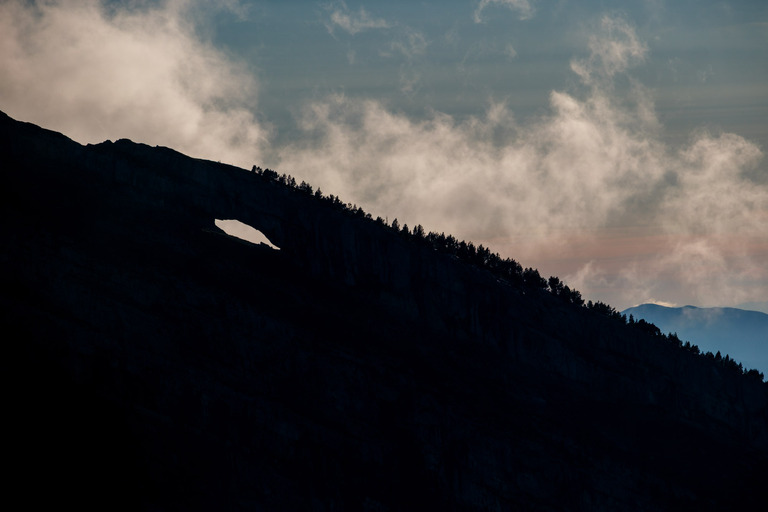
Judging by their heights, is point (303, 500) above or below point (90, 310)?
below

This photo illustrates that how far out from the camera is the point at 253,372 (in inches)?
6334

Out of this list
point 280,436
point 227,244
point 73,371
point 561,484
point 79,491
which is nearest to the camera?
point 79,491

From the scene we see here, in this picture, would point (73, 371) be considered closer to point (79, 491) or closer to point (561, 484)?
point (79, 491)

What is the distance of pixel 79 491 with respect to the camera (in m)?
137


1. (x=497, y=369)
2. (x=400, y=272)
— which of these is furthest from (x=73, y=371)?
(x=497, y=369)

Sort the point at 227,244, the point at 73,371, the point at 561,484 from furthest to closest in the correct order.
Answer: the point at 227,244, the point at 561,484, the point at 73,371

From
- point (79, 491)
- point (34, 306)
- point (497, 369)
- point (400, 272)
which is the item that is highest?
point (400, 272)

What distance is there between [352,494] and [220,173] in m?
76.3

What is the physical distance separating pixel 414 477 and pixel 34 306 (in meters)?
73.0

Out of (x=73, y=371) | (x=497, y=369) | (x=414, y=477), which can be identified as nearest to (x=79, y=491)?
(x=73, y=371)

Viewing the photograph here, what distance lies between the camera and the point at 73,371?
14562 cm

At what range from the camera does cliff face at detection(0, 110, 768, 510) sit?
145000mm

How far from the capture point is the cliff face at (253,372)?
14500 cm

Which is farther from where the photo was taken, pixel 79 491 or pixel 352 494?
pixel 352 494
